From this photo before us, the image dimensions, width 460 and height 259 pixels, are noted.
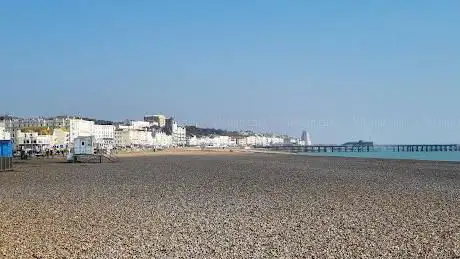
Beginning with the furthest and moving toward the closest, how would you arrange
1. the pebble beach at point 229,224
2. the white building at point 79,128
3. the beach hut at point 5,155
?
the white building at point 79,128, the beach hut at point 5,155, the pebble beach at point 229,224

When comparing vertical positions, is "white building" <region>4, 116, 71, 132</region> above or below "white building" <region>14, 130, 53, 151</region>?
above

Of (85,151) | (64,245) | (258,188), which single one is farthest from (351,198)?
(85,151)

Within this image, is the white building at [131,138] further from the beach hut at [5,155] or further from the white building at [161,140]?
the beach hut at [5,155]

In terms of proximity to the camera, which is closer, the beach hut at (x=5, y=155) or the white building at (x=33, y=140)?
the beach hut at (x=5, y=155)

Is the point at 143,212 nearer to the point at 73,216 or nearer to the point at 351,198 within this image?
the point at 73,216

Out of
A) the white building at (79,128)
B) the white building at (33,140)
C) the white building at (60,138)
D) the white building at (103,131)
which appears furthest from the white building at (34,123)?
the white building at (33,140)

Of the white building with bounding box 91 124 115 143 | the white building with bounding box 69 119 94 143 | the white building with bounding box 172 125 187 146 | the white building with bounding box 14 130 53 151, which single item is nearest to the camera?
the white building with bounding box 14 130 53 151

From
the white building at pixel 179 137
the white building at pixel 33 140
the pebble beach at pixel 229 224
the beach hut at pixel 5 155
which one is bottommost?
the pebble beach at pixel 229 224

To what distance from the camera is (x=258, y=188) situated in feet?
55.4

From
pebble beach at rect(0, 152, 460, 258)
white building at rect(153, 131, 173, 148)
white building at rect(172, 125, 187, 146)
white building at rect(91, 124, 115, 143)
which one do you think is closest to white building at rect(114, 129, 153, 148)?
white building at rect(91, 124, 115, 143)

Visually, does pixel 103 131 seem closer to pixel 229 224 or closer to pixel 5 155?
pixel 5 155

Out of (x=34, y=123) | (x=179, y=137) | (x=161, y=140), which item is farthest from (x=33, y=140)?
(x=179, y=137)

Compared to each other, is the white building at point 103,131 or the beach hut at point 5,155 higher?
the white building at point 103,131

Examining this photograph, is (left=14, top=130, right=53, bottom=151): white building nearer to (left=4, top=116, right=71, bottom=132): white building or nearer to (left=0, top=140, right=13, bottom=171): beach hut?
(left=4, top=116, right=71, bottom=132): white building
